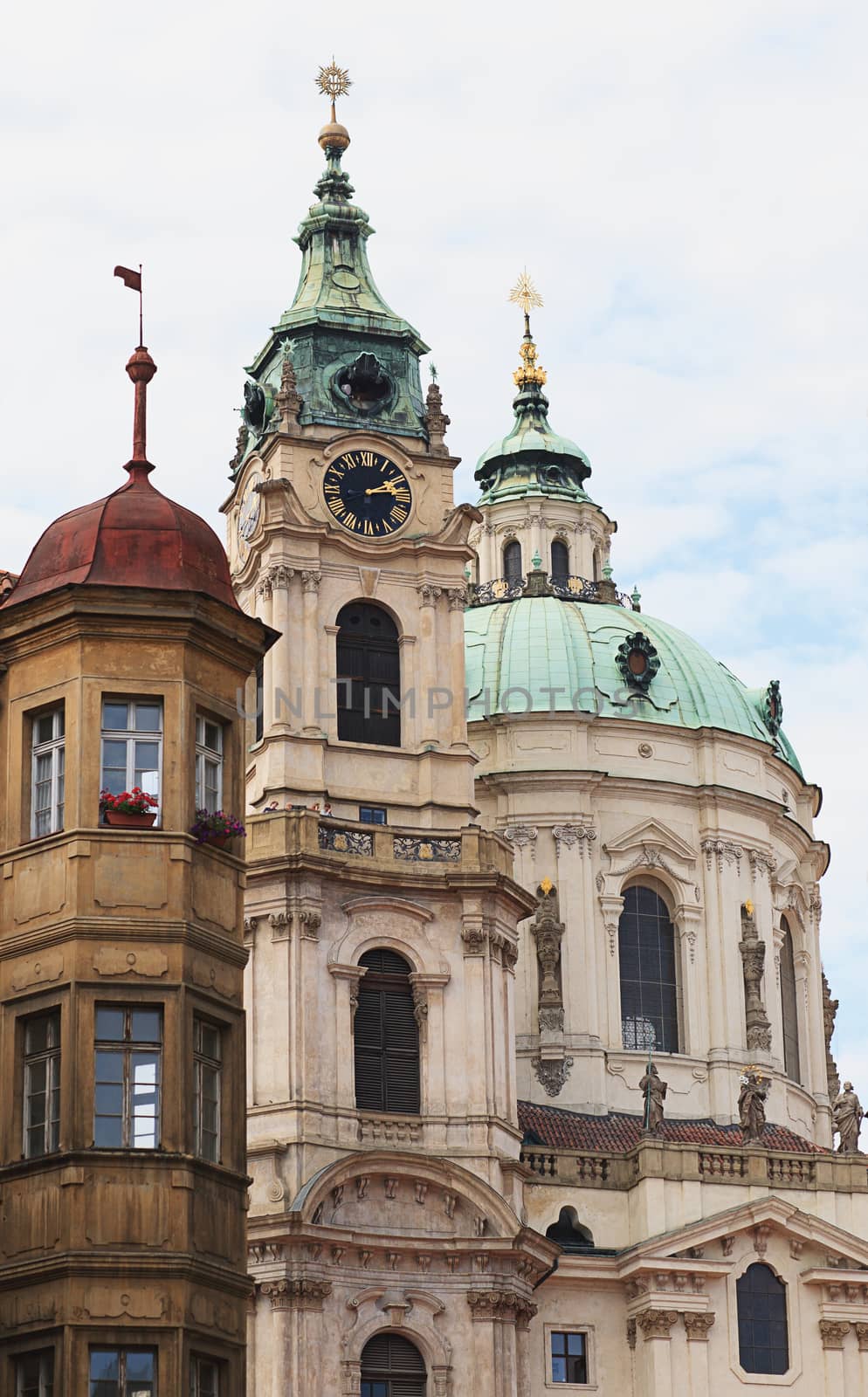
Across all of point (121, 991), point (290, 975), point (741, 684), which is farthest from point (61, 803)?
point (741, 684)

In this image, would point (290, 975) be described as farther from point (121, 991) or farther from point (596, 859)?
point (121, 991)

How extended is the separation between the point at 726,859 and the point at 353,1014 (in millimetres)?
16218

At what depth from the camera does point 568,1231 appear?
60719 millimetres

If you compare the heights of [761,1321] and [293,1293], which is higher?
[761,1321]

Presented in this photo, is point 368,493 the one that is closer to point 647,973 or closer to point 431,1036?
point 431,1036

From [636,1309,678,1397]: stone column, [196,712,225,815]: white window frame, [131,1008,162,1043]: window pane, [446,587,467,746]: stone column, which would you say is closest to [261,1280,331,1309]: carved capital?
[636,1309,678,1397]: stone column

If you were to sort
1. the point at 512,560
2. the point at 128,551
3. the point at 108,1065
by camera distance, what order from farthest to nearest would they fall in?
the point at 512,560 → the point at 128,551 → the point at 108,1065

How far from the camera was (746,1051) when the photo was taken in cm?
6888

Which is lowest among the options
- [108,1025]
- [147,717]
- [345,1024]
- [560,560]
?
[108,1025]

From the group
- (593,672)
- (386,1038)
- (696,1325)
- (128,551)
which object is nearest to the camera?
(128,551)

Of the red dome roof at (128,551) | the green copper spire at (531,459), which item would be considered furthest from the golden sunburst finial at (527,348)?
the red dome roof at (128,551)

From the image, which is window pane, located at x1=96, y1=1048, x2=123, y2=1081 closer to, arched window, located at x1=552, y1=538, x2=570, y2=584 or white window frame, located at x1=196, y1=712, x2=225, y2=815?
white window frame, located at x1=196, y1=712, x2=225, y2=815

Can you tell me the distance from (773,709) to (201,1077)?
1664 inches

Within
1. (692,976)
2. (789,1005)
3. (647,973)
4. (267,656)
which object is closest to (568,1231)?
(647,973)
